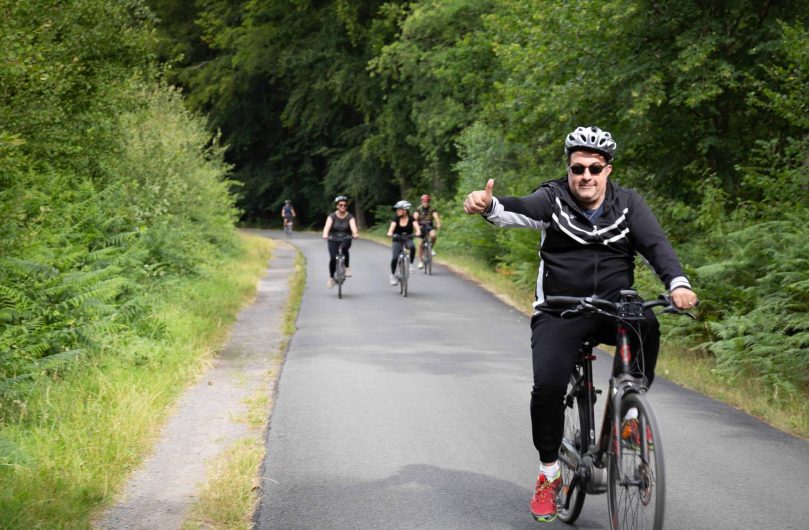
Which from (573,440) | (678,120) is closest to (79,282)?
(573,440)

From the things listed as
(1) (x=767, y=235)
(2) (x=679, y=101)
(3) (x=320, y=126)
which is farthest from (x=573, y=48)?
(3) (x=320, y=126)

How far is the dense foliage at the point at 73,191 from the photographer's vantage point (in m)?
8.47

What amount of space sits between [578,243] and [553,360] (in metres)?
0.60

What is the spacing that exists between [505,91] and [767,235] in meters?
8.05

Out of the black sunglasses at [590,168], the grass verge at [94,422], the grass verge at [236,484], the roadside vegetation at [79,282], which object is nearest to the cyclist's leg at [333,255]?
the roadside vegetation at [79,282]

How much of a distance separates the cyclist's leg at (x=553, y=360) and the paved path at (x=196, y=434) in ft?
6.88

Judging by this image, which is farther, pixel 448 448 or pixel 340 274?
Answer: pixel 340 274

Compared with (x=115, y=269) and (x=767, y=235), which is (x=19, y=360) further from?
(x=767, y=235)

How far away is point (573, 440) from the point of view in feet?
17.4

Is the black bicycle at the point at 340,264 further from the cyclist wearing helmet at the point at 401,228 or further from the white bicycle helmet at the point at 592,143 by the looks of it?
the white bicycle helmet at the point at 592,143

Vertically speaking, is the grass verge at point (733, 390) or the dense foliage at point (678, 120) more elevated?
the dense foliage at point (678, 120)

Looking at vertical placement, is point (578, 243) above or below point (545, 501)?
above

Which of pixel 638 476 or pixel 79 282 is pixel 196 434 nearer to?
pixel 79 282

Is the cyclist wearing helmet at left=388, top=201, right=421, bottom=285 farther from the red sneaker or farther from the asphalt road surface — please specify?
the red sneaker
